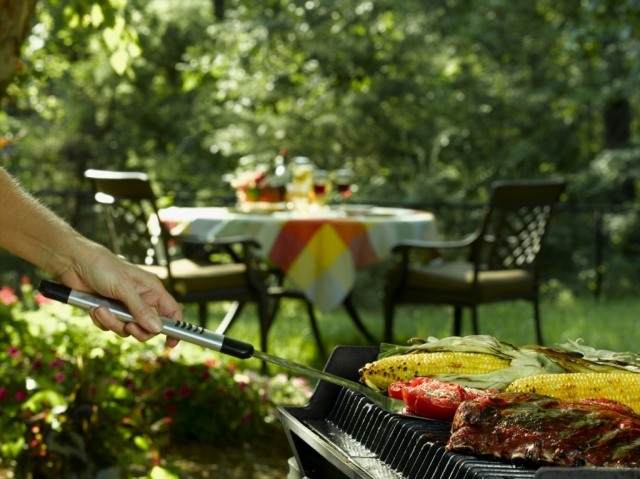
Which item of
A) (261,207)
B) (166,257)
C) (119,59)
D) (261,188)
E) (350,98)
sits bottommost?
(166,257)

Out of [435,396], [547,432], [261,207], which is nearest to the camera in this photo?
[547,432]

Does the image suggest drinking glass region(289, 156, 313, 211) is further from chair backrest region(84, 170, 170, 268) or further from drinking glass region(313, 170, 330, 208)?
chair backrest region(84, 170, 170, 268)

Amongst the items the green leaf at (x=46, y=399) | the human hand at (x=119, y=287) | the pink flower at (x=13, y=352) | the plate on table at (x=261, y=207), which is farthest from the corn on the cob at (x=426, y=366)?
the plate on table at (x=261, y=207)

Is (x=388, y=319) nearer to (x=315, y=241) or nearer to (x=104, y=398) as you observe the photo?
(x=315, y=241)

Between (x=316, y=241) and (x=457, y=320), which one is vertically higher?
(x=316, y=241)

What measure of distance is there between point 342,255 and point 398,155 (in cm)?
765

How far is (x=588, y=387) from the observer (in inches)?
70.3

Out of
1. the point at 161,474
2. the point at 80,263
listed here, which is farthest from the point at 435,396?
the point at 161,474

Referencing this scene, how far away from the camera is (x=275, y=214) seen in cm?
631

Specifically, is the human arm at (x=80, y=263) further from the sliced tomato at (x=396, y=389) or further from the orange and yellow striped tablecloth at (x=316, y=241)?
the orange and yellow striped tablecloth at (x=316, y=241)

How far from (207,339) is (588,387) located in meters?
0.63

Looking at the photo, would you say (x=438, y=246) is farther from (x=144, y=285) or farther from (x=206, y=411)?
(x=144, y=285)

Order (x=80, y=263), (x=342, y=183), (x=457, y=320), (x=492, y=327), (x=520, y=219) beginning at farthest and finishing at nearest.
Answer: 1. (x=492, y=327)
2. (x=342, y=183)
3. (x=457, y=320)
4. (x=520, y=219)
5. (x=80, y=263)

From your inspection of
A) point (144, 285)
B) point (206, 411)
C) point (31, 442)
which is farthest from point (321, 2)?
point (144, 285)
